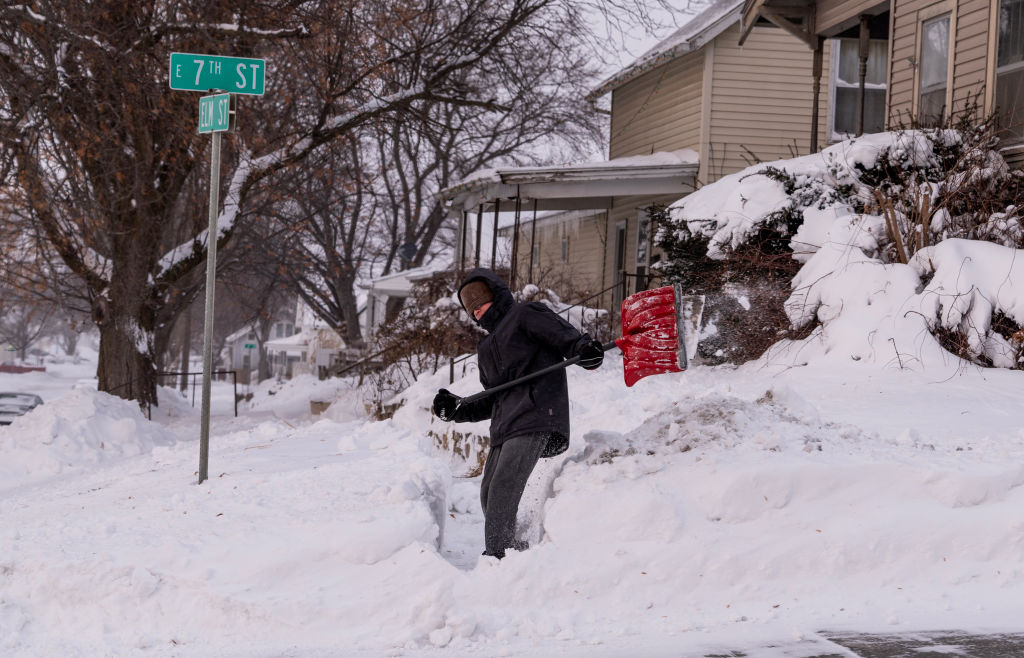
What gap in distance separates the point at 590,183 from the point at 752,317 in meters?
7.01

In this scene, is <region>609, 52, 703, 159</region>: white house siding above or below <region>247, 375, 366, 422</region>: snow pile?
above

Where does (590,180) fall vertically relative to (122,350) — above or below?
above

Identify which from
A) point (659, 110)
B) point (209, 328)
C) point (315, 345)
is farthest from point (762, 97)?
point (315, 345)

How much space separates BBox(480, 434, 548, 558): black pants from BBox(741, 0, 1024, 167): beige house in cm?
875

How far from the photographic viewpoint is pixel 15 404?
76.4 feet

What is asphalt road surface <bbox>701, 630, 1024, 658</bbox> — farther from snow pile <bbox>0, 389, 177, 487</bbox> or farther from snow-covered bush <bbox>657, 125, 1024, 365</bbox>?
snow pile <bbox>0, 389, 177, 487</bbox>

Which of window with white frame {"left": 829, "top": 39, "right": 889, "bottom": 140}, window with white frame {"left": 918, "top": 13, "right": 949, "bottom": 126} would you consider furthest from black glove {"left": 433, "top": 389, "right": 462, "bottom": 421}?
window with white frame {"left": 829, "top": 39, "right": 889, "bottom": 140}

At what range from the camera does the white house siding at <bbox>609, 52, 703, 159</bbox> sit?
1898cm

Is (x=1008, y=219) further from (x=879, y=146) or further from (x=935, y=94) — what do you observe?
(x=935, y=94)

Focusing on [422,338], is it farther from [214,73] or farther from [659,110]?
[659,110]

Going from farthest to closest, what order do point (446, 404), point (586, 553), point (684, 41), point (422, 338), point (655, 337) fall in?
point (684, 41), point (422, 338), point (655, 337), point (446, 404), point (586, 553)

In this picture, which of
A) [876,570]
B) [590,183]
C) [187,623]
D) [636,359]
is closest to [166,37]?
[590,183]

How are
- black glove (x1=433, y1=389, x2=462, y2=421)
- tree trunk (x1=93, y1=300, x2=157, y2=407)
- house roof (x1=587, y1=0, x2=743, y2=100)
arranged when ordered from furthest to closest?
house roof (x1=587, y1=0, x2=743, y2=100) → tree trunk (x1=93, y1=300, x2=157, y2=407) → black glove (x1=433, y1=389, x2=462, y2=421)

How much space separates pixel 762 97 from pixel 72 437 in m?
13.5
